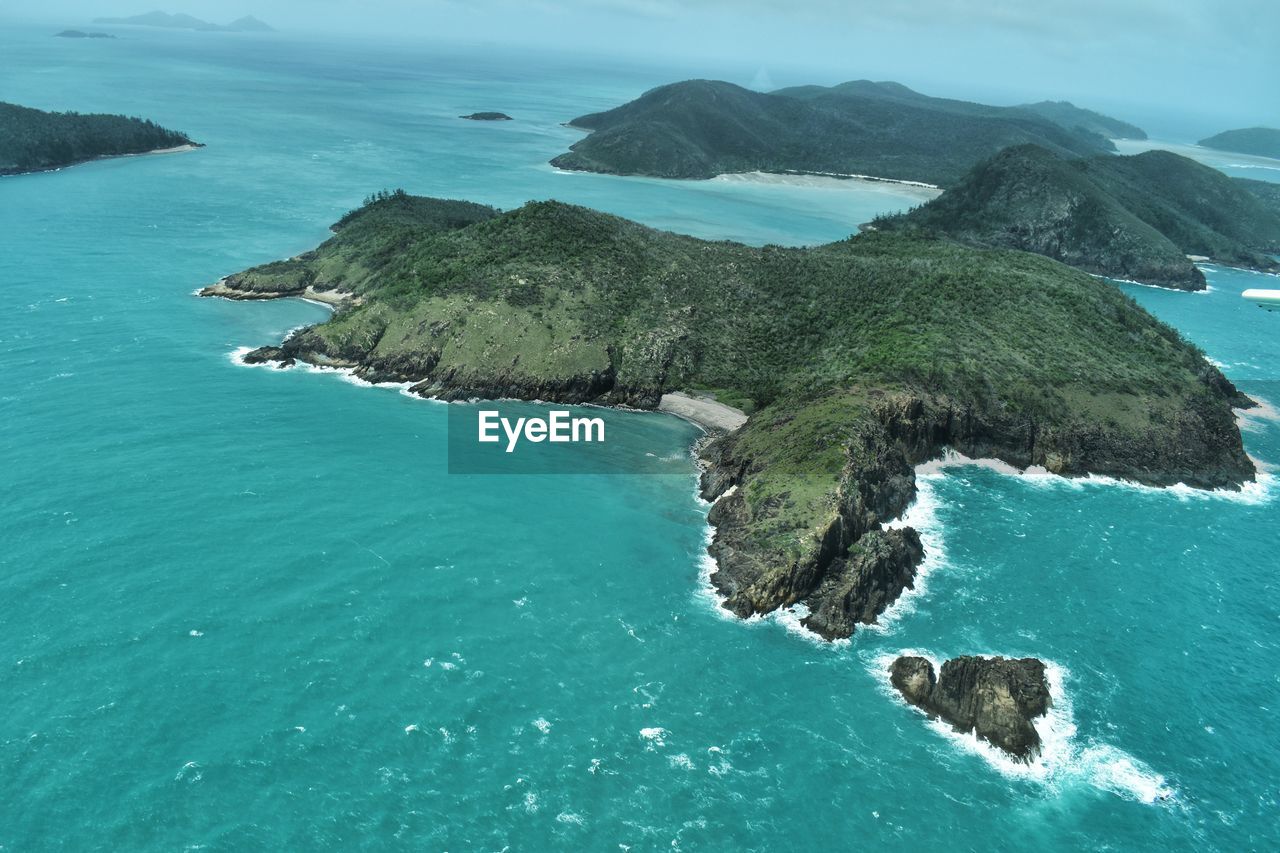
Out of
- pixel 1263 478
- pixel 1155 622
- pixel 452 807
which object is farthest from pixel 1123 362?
pixel 452 807

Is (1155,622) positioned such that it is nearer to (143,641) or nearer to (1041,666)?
(1041,666)

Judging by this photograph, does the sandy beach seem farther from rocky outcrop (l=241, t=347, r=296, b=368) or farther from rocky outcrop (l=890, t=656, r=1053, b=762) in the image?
rocky outcrop (l=241, t=347, r=296, b=368)

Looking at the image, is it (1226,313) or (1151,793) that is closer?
(1151,793)

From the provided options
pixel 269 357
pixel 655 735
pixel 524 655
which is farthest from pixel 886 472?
pixel 269 357

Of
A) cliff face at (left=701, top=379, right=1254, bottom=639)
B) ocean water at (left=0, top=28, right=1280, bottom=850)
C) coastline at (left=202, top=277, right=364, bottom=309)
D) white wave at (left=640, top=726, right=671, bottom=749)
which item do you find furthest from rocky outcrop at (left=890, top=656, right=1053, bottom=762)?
coastline at (left=202, top=277, right=364, bottom=309)

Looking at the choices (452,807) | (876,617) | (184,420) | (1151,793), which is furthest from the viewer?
(184,420)

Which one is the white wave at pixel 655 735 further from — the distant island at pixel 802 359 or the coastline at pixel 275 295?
the coastline at pixel 275 295

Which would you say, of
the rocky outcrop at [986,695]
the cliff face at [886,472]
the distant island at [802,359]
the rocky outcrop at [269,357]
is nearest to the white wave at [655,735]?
the cliff face at [886,472]
